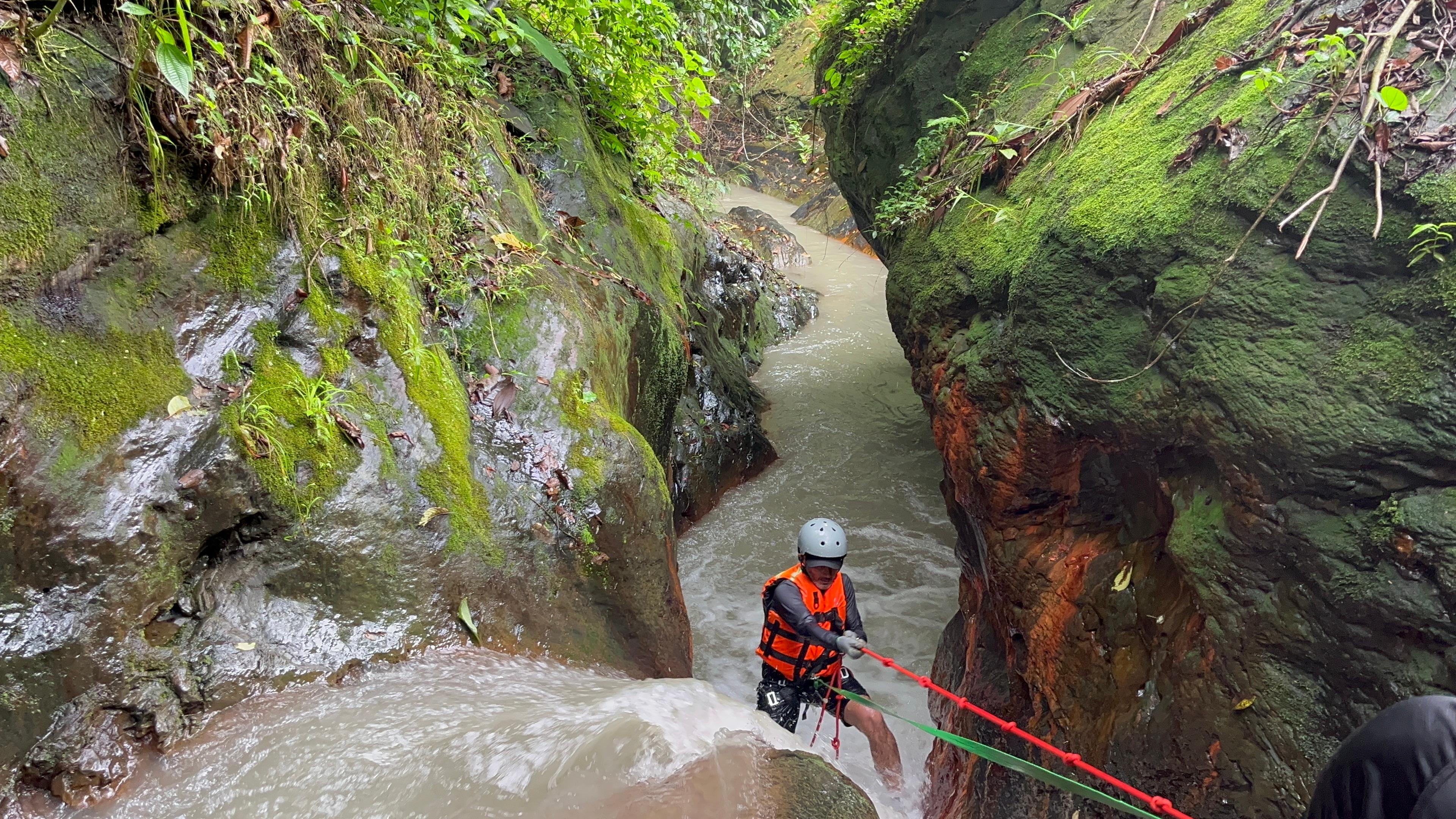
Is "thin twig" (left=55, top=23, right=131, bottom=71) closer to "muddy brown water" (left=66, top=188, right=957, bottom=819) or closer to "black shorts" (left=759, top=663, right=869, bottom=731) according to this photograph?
"muddy brown water" (left=66, top=188, right=957, bottom=819)

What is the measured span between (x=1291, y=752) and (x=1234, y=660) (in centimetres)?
35

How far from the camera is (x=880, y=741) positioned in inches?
191

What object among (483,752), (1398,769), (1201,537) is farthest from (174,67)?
(1201,537)

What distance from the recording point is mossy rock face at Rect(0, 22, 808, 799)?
102 inches

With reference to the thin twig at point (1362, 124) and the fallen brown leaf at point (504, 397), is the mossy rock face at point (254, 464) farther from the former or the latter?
the thin twig at point (1362, 124)

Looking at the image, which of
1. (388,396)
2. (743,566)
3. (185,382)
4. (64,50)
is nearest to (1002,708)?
(743,566)

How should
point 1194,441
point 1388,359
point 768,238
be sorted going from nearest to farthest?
point 1388,359
point 1194,441
point 768,238

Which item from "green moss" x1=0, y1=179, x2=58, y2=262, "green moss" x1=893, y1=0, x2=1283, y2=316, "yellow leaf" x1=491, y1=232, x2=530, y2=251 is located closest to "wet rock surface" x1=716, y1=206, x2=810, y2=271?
"green moss" x1=893, y1=0, x2=1283, y2=316

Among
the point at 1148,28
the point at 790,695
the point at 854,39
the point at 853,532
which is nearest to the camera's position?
the point at 790,695

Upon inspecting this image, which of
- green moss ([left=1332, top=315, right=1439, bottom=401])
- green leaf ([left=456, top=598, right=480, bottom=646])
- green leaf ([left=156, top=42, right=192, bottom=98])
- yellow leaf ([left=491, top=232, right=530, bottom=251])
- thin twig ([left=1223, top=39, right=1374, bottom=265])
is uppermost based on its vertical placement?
green leaf ([left=156, top=42, right=192, bottom=98])

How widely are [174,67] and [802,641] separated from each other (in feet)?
13.5

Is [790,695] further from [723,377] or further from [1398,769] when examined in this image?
[723,377]

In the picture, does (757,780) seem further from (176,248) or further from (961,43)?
(961,43)

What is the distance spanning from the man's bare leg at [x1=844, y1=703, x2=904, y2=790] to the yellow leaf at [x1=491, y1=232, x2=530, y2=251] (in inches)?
152
